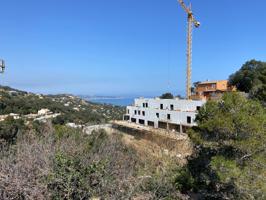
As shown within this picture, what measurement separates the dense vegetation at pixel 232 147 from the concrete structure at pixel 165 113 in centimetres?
1995

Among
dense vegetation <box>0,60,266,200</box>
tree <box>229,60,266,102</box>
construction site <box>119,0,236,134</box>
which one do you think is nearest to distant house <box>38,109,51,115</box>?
construction site <box>119,0,236,134</box>

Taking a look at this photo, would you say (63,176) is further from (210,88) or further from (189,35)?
(189,35)

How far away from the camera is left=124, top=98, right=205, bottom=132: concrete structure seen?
1196 inches

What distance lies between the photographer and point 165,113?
33469mm

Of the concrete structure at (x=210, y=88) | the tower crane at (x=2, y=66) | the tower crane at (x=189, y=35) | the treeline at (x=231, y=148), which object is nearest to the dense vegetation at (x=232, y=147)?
the treeline at (x=231, y=148)

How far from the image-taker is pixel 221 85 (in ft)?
129

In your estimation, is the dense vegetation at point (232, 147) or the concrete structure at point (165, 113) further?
the concrete structure at point (165, 113)

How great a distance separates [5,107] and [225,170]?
40931 mm

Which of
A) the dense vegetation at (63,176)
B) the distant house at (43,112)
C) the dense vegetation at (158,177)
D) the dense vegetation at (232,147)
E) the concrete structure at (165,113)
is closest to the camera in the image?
the dense vegetation at (63,176)

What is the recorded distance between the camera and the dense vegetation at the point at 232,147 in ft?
21.3

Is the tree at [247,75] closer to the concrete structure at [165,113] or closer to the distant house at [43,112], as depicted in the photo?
the concrete structure at [165,113]

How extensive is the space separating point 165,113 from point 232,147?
26.4 metres

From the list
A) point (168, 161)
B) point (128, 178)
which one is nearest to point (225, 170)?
point (128, 178)

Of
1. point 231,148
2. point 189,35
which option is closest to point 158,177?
point 231,148
